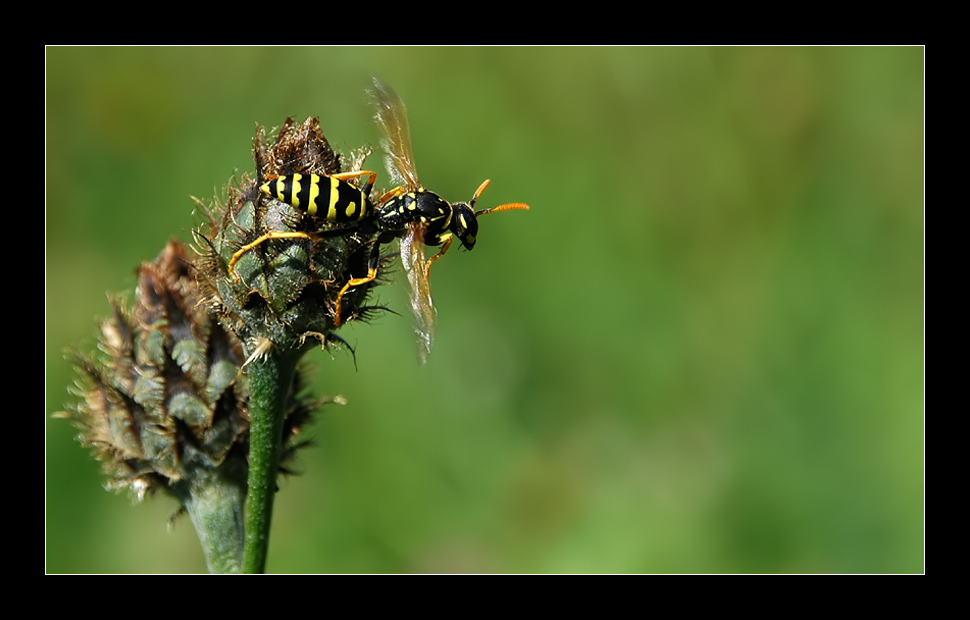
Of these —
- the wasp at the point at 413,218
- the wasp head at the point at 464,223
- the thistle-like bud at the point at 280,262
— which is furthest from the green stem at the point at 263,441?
the wasp head at the point at 464,223

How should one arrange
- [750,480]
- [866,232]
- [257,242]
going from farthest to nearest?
[866,232]
[750,480]
[257,242]

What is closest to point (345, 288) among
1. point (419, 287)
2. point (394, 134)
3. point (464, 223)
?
point (419, 287)

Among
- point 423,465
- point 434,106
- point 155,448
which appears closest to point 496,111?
point 434,106

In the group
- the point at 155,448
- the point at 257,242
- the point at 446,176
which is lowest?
the point at 155,448

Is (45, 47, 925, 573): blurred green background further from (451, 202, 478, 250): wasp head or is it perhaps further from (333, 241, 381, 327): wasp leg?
(333, 241, 381, 327): wasp leg

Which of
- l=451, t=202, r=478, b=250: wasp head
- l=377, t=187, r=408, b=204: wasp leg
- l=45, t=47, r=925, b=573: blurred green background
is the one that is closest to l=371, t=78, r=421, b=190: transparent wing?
l=451, t=202, r=478, b=250: wasp head

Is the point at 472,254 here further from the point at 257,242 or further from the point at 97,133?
the point at 257,242
